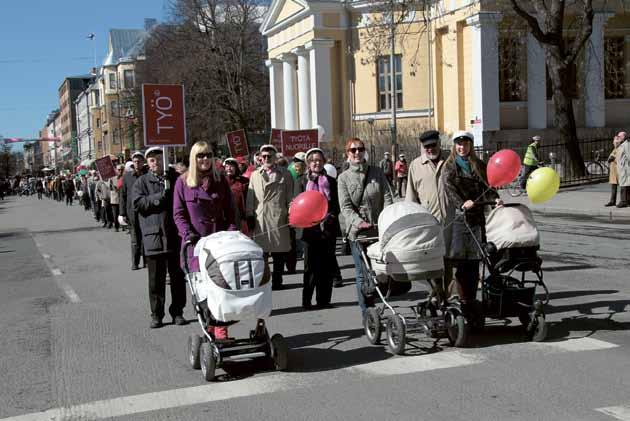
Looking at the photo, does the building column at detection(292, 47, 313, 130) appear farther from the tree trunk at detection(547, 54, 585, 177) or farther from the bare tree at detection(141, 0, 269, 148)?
the tree trunk at detection(547, 54, 585, 177)

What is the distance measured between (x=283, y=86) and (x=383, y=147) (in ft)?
46.8

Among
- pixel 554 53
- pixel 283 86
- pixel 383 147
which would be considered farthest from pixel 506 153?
pixel 283 86

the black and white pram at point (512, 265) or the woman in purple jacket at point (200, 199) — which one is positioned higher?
the woman in purple jacket at point (200, 199)

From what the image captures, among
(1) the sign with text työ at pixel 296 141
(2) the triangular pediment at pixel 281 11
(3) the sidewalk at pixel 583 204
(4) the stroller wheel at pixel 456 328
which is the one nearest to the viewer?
(4) the stroller wheel at pixel 456 328

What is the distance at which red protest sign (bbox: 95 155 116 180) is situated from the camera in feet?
85.8

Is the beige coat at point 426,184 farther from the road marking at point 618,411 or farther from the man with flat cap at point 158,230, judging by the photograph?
the road marking at point 618,411

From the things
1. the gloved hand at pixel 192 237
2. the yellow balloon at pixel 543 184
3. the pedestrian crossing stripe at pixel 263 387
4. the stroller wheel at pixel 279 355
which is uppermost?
the yellow balloon at pixel 543 184

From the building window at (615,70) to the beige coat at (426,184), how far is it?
35.8 metres

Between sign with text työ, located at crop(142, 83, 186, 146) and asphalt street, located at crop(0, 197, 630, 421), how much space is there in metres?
2.62

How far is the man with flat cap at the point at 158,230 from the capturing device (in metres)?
8.82

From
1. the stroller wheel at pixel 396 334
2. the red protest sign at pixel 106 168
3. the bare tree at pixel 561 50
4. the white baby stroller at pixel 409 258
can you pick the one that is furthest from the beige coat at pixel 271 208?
the bare tree at pixel 561 50

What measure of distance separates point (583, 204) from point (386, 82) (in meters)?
25.5

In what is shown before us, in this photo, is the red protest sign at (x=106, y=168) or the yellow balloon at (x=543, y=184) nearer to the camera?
the yellow balloon at (x=543, y=184)

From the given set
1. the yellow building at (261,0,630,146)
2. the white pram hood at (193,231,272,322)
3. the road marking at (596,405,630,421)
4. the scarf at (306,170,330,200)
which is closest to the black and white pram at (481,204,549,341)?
the road marking at (596,405,630,421)
